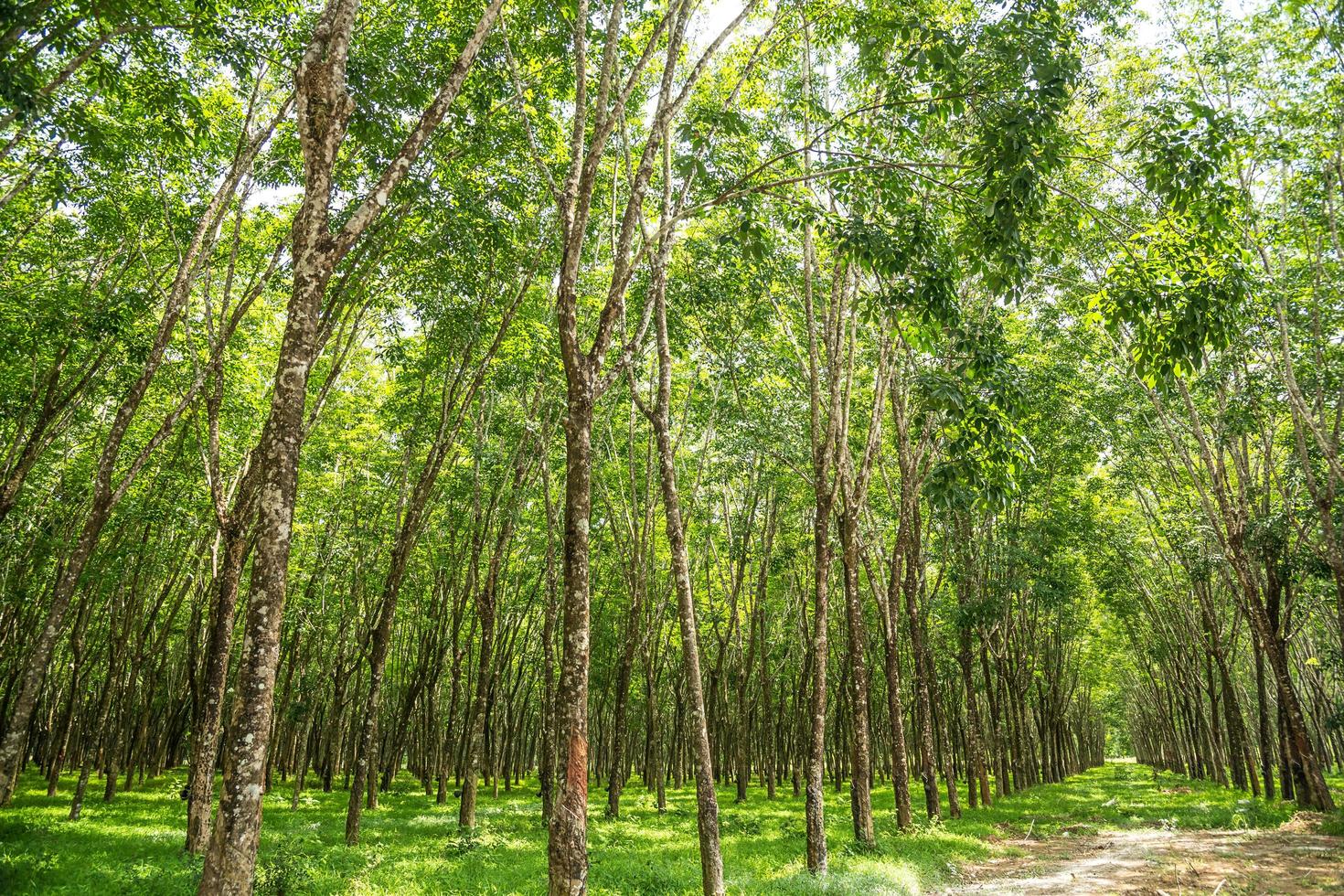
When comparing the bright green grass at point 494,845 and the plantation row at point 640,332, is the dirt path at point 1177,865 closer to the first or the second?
the bright green grass at point 494,845

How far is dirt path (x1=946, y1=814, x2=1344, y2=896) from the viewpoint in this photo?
12.4 metres

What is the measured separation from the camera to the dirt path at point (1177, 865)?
12359 millimetres

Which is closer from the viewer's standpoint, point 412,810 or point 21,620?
point 412,810

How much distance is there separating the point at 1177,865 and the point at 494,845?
14.2 meters

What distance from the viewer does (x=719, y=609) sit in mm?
33344

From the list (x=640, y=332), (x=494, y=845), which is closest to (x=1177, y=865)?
(x=494, y=845)

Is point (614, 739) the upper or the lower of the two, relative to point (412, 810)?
upper

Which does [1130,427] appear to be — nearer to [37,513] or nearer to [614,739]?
[614,739]

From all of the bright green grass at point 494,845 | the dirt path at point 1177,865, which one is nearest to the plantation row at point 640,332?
the bright green grass at point 494,845

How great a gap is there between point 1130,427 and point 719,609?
18.2 m

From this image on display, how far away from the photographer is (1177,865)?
560 inches

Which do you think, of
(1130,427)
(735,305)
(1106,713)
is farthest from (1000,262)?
(1106,713)

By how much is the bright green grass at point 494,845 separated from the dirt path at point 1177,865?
109 centimetres

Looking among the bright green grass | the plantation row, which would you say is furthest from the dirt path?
the plantation row
